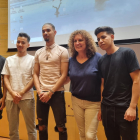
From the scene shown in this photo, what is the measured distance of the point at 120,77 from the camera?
1205 millimetres

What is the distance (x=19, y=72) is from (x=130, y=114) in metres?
1.34

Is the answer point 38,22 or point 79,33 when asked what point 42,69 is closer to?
point 79,33

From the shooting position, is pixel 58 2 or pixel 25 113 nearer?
pixel 25 113

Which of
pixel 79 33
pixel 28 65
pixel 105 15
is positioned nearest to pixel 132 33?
pixel 105 15

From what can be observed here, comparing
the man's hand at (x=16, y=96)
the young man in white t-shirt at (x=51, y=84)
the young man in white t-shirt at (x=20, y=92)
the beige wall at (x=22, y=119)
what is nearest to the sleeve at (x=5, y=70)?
the young man in white t-shirt at (x=20, y=92)

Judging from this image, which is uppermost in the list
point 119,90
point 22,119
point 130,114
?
point 119,90

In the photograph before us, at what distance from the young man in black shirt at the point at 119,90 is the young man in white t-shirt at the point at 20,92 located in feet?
3.04

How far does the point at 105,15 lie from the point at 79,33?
1.07 metres

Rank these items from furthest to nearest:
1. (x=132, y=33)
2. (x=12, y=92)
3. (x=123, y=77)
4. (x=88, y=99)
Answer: (x=132, y=33), (x=12, y=92), (x=88, y=99), (x=123, y=77)

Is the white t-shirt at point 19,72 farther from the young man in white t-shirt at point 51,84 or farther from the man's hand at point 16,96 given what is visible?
the young man in white t-shirt at point 51,84

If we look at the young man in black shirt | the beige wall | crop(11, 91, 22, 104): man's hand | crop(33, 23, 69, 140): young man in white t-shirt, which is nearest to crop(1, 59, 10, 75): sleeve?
crop(11, 91, 22, 104): man's hand

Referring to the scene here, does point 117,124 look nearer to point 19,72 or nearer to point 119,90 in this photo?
point 119,90

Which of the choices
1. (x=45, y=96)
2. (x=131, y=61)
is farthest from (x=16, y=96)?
(x=131, y=61)

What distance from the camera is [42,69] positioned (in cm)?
165
